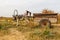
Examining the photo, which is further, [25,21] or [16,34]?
[25,21]

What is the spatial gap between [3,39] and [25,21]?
5733 mm

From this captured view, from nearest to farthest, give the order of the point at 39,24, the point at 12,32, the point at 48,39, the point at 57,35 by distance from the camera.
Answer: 1. the point at 48,39
2. the point at 57,35
3. the point at 12,32
4. the point at 39,24

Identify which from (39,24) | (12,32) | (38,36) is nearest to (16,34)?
(12,32)

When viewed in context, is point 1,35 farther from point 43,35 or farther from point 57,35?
point 57,35

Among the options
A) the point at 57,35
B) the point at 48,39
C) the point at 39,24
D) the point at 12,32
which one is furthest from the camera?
the point at 39,24

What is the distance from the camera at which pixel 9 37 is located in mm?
13000

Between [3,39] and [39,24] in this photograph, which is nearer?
[3,39]

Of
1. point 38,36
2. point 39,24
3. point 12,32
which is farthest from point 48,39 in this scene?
point 39,24

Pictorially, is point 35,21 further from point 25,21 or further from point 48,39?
point 48,39

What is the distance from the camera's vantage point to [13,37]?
1293 cm

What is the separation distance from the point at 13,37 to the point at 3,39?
68 centimetres

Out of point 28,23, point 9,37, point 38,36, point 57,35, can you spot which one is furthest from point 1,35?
point 28,23

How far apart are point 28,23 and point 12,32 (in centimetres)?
378

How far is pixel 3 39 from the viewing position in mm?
12570
